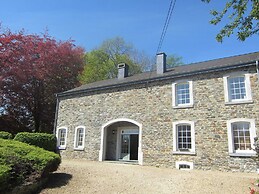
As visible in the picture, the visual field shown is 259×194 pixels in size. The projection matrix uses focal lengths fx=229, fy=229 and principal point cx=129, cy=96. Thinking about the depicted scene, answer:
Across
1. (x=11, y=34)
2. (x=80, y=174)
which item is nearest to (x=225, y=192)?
(x=80, y=174)

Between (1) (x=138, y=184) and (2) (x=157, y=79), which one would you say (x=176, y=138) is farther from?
(1) (x=138, y=184)

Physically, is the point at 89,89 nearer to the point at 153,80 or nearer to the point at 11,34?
the point at 153,80

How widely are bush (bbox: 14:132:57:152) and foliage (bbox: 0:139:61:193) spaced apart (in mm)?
4925

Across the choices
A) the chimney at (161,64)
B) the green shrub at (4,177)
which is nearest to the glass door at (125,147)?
the chimney at (161,64)

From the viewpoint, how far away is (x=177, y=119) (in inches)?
535

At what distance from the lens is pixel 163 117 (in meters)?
14.1

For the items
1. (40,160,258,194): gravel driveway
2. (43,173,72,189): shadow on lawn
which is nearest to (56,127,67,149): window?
(40,160,258,194): gravel driveway

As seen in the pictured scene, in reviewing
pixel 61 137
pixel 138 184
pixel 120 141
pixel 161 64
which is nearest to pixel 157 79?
pixel 161 64

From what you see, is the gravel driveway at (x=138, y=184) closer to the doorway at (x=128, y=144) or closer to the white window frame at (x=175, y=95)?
the white window frame at (x=175, y=95)

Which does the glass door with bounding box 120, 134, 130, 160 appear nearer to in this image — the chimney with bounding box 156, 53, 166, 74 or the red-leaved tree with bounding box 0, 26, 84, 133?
the chimney with bounding box 156, 53, 166, 74

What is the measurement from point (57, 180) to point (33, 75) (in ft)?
56.6

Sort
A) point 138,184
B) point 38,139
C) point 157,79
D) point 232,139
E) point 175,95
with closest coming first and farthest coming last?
point 138,184 < point 232,139 < point 175,95 < point 38,139 < point 157,79

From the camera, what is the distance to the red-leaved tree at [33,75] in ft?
73.7

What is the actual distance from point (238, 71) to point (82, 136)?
1175cm
